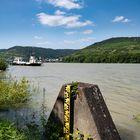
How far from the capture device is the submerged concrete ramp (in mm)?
6766

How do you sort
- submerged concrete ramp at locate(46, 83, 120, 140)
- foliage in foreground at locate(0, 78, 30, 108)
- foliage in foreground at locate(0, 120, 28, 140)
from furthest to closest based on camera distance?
A: foliage in foreground at locate(0, 78, 30, 108), submerged concrete ramp at locate(46, 83, 120, 140), foliage in foreground at locate(0, 120, 28, 140)

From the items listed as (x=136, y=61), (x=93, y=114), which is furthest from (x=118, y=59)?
(x=93, y=114)

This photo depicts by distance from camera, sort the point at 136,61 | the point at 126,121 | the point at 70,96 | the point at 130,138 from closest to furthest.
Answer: the point at 70,96, the point at 130,138, the point at 126,121, the point at 136,61

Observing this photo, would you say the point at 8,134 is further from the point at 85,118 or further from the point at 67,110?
the point at 85,118

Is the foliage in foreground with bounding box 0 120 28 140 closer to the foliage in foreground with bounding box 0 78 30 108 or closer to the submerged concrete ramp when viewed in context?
the submerged concrete ramp

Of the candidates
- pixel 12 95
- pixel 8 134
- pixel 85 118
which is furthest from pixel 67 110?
pixel 12 95

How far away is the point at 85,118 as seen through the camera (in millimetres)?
6895

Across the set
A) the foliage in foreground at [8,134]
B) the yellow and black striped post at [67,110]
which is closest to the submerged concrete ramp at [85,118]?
the yellow and black striped post at [67,110]

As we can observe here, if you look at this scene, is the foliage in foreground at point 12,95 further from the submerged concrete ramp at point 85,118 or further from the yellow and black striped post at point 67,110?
the yellow and black striped post at point 67,110

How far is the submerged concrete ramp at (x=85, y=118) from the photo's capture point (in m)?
6.77

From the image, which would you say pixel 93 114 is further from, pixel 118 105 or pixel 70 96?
pixel 118 105

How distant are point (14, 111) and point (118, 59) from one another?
510 ft

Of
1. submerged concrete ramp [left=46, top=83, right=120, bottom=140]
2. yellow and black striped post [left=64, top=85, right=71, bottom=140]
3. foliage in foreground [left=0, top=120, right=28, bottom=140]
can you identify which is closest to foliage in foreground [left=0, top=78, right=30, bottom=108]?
submerged concrete ramp [left=46, top=83, right=120, bottom=140]

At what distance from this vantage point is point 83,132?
7.00 meters
